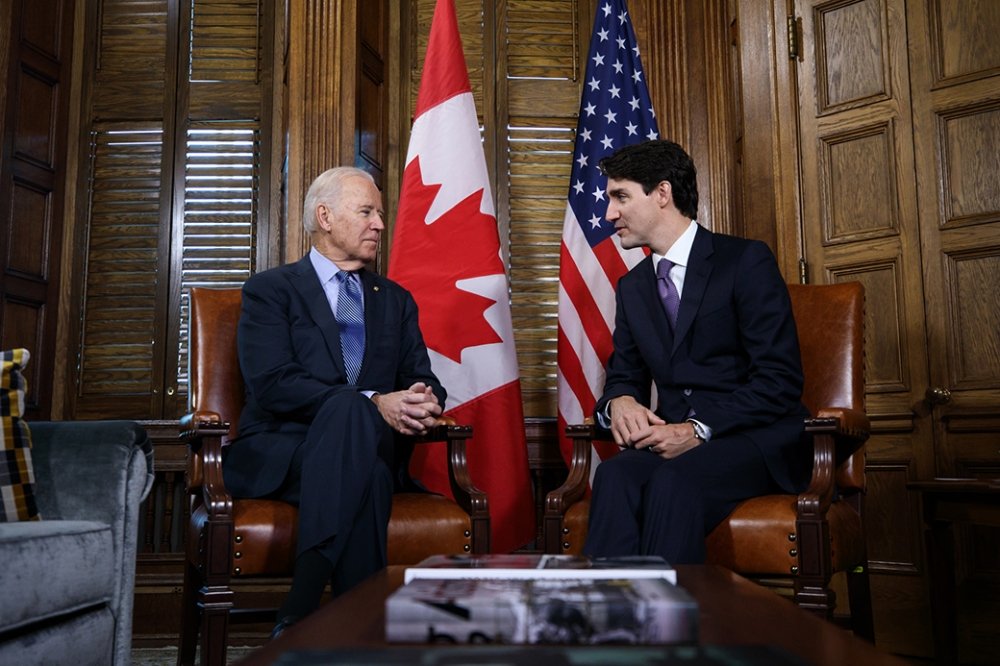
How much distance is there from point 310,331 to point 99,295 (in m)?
2.27

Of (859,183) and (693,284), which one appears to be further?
(859,183)

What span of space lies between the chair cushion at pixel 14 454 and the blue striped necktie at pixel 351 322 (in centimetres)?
85

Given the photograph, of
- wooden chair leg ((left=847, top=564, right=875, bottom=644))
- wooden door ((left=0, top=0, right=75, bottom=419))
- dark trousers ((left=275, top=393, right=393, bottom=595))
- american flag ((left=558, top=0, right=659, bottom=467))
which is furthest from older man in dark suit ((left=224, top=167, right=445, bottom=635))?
wooden door ((left=0, top=0, right=75, bottom=419))

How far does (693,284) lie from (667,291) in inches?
4.1

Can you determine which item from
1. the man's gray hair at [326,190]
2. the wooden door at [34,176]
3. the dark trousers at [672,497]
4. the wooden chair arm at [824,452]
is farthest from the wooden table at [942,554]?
the wooden door at [34,176]

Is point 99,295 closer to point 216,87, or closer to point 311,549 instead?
point 216,87

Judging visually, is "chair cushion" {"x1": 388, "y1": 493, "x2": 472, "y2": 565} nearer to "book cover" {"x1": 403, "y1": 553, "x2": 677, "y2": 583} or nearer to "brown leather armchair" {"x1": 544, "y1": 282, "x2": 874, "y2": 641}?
"brown leather armchair" {"x1": 544, "y1": 282, "x2": 874, "y2": 641}

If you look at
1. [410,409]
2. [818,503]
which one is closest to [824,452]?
[818,503]

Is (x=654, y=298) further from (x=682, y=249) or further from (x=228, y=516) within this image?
(x=228, y=516)

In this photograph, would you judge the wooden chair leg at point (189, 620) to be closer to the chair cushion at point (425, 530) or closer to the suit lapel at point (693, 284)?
the chair cushion at point (425, 530)

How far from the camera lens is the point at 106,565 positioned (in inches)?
83.5

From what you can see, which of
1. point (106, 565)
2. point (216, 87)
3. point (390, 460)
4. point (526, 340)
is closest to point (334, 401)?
point (390, 460)

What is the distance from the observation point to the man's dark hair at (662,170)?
2.71 meters

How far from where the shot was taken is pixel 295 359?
2654 millimetres
